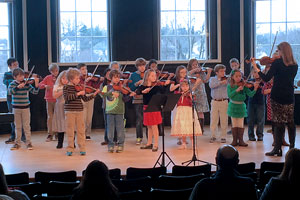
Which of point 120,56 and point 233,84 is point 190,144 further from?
point 120,56

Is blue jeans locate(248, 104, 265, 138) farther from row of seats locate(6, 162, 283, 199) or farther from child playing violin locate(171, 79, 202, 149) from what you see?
row of seats locate(6, 162, 283, 199)

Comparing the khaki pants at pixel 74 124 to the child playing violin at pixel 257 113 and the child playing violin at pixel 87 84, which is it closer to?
the child playing violin at pixel 87 84

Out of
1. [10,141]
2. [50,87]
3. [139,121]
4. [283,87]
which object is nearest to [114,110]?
[139,121]

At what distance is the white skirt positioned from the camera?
7.60 metres

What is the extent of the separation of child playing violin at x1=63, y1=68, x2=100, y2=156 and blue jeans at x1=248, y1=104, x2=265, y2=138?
2.95 m

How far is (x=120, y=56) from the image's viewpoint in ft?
33.9

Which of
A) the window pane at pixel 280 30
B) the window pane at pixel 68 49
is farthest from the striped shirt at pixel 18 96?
the window pane at pixel 280 30

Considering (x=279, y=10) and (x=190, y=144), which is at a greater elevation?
(x=279, y=10)

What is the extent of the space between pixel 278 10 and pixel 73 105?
18.8ft

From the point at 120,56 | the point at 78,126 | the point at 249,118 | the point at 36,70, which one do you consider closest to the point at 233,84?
the point at 249,118

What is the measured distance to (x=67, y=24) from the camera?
34.0 ft

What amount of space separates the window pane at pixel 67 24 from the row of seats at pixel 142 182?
6187 millimetres

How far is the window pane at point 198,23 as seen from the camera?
35.3ft

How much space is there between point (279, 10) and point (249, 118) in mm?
3325
